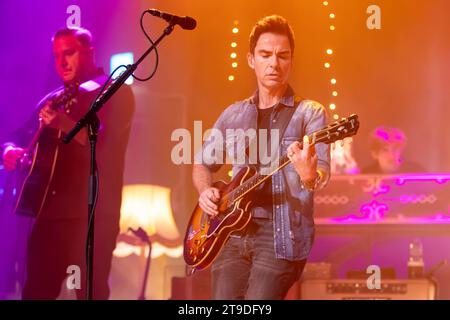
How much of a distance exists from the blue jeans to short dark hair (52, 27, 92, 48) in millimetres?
1658

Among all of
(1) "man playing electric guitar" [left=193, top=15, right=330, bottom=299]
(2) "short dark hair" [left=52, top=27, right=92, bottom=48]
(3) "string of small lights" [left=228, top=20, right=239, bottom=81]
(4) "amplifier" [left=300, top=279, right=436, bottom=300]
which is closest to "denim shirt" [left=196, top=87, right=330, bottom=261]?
(1) "man playing electric guitar" [left=193, top=15, right=330, bottom=299]

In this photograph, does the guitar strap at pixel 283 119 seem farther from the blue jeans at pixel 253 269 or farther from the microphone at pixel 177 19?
the microphone at pixel 177 19

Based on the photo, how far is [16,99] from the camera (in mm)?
5035

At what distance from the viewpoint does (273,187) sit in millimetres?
4281

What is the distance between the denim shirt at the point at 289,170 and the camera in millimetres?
4188

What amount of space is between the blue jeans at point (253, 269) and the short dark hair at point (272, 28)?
1137mm

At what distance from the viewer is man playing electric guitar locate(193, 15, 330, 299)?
412 centimetres

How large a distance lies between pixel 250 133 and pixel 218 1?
0.95 meters

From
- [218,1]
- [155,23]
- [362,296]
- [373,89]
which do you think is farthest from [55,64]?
[362,296]

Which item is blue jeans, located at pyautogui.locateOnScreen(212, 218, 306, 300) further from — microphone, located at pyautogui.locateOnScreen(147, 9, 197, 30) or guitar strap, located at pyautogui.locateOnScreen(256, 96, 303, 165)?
microphone, located at pyautogui.locateOnScreen(147, 9, 197, 30)

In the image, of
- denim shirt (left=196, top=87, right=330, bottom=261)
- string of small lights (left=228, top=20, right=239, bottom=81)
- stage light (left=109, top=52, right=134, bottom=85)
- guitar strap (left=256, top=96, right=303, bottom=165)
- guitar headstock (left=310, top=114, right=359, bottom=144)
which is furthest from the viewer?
stage light (left=109, top=52, right=134, bottom=85)

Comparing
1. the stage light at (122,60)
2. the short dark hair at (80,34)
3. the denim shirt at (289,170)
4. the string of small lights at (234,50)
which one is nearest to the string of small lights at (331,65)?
the denim shirt at (289,170)

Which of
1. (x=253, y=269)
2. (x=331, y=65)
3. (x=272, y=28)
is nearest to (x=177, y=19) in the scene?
(x=272, y=28)

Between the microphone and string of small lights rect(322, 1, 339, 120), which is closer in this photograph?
the microphone
